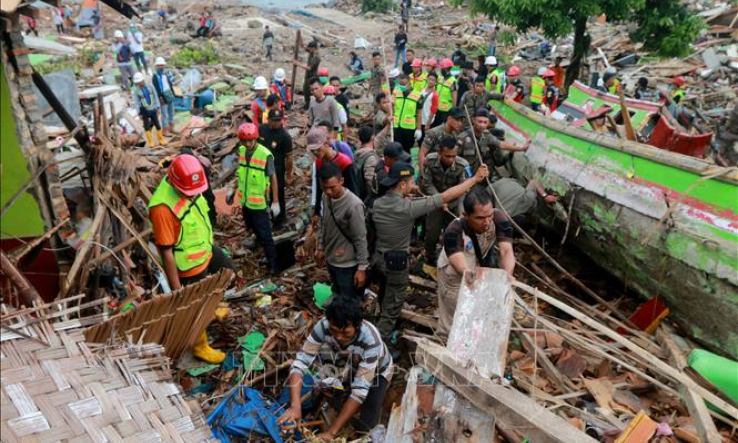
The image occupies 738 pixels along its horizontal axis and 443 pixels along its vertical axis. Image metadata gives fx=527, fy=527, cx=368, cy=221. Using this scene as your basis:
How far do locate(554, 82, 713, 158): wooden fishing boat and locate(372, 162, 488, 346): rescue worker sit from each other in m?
2.92

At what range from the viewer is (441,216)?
618 centimetres

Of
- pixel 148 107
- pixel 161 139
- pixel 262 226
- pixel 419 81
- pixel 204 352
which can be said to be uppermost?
pixel 419 81

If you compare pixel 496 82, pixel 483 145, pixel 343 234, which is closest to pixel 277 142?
pixel 483 145

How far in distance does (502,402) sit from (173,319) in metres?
2.81

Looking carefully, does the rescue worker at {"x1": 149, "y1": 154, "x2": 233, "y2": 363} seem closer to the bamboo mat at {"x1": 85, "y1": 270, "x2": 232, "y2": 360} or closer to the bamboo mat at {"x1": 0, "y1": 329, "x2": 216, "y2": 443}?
the bamboo mat at {"x1": 85, "y1": 270, "x2": 232, "y2": 360}

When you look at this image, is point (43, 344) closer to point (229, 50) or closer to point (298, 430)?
point (298, 430)

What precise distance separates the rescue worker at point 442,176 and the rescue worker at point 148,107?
6.85 metres

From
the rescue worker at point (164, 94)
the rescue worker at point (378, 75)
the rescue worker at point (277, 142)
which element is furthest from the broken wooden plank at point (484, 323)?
the rescue worker at point (164, 94)

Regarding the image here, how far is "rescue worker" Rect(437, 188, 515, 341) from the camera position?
12.9ft

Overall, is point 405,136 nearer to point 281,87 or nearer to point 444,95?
point 444,95

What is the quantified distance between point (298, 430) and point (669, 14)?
11.9m

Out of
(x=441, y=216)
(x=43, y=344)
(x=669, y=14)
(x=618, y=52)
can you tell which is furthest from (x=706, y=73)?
(x=43, y=344)

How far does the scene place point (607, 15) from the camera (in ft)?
36.6

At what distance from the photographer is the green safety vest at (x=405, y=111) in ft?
28.3
